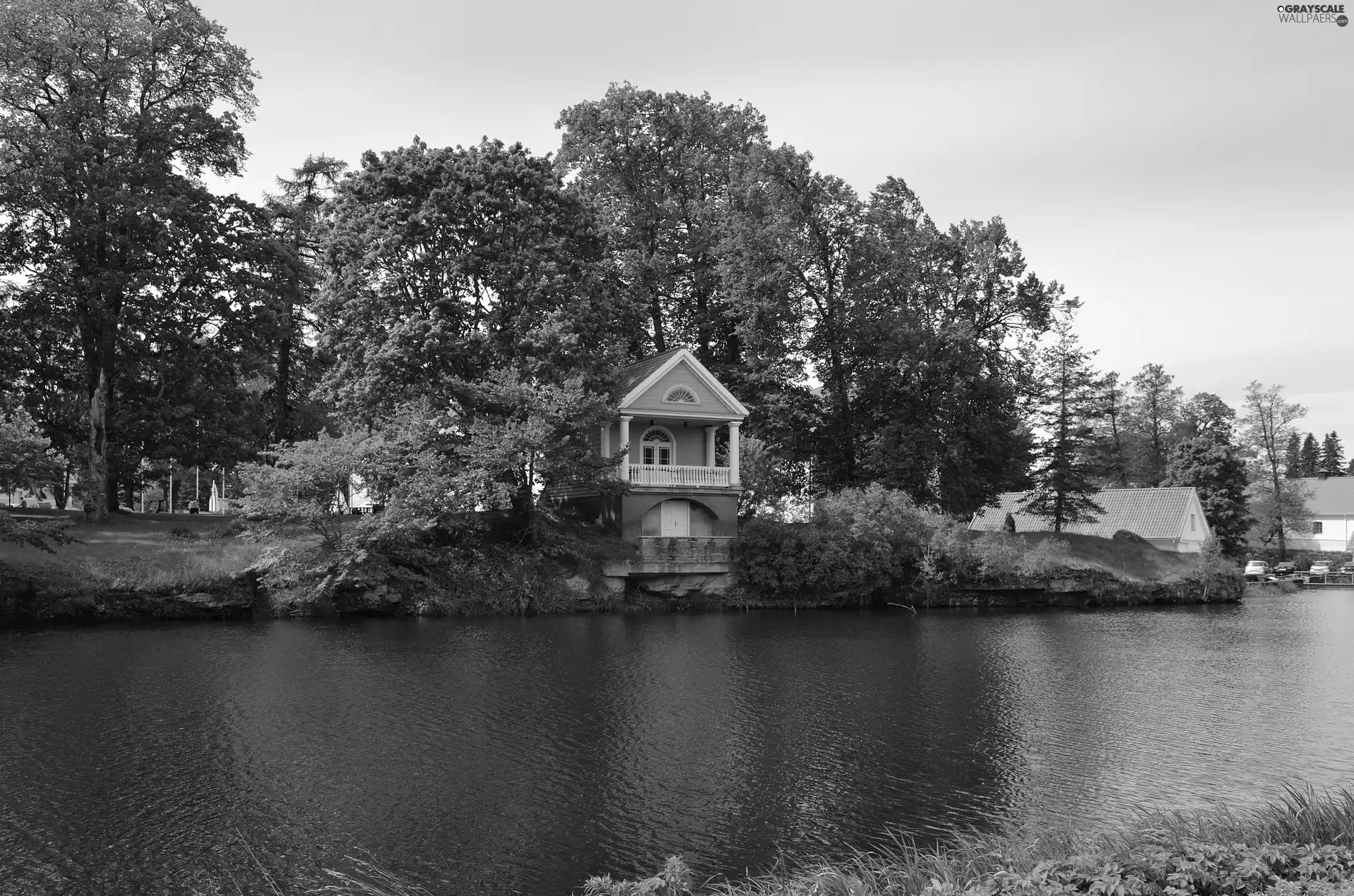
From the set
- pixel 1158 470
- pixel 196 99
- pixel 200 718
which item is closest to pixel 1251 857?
pixel 200 718

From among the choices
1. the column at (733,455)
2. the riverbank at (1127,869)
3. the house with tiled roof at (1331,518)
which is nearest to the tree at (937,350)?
the column at (733,455)

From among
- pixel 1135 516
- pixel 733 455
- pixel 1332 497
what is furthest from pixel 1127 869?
pixel 1332 497

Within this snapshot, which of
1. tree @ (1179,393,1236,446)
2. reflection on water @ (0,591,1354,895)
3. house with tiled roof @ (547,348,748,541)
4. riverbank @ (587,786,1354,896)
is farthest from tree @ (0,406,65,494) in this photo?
tree @ (1179,393,1236,446)

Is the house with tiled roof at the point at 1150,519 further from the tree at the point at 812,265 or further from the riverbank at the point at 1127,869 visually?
the riverbank at the point at 1127,869

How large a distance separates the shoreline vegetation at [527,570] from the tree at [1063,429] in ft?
9.62

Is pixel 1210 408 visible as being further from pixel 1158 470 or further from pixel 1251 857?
pixel 1251 857

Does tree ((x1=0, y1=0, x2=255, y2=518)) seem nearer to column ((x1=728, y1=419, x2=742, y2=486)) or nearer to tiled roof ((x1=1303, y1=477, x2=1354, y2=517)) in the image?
column ((x1=728, y1=419, x2=742, y2=486))

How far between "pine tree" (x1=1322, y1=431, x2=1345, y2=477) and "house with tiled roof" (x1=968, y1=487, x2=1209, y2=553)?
271ft

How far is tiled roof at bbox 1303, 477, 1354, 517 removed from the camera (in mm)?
85625

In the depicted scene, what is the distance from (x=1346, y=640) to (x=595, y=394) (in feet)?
81.6

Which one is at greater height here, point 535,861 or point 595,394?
point 595,394

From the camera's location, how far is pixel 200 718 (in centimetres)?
1588

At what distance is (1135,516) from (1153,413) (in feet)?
61.3

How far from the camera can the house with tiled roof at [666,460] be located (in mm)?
37156
